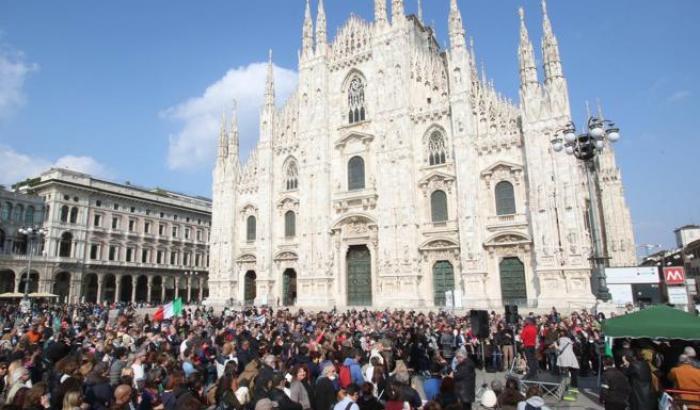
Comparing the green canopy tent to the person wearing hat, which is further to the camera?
the green canopy tent

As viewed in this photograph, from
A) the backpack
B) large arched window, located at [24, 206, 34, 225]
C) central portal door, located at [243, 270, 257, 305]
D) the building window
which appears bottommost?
the backpack

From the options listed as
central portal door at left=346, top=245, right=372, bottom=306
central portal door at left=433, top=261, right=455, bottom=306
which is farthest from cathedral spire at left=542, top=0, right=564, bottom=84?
central portal door at left=346, top=245, right=372, bottom=306

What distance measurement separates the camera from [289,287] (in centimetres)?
3331

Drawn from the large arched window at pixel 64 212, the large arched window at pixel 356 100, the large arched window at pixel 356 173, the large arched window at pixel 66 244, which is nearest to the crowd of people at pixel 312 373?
the large arched window at pixel 356 173

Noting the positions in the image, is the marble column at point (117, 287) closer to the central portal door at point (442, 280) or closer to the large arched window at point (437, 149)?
the central portal door at point (442, 280)

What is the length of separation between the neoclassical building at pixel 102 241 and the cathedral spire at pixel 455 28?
38.9 meters

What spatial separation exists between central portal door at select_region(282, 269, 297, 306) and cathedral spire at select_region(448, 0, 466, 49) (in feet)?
65.9

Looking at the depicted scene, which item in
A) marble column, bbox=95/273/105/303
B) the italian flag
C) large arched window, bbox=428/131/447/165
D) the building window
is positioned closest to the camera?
the italian flag

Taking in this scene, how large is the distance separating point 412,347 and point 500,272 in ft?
51.2

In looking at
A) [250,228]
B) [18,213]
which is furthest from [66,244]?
[250,228]

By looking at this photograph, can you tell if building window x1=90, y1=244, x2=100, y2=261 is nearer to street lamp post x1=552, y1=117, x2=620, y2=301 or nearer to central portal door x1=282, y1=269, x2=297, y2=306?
central portal door x1=282, y1=269, x2=297, y2=306

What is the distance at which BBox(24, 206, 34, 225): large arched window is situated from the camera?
133ft

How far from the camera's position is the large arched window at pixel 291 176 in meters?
34.3

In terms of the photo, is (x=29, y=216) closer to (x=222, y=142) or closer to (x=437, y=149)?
(x=222, y=142)
